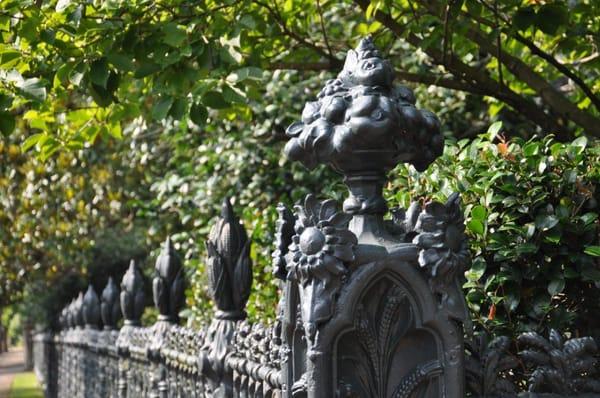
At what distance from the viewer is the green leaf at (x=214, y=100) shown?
17.8 ft

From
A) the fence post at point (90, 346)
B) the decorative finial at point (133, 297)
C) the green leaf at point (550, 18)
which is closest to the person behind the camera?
the green leaf at point (550, 18)

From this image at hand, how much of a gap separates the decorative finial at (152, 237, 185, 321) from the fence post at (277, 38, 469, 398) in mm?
3391

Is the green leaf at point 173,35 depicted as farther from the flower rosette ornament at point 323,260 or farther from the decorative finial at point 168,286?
the flower rosette ornament at point 323,260

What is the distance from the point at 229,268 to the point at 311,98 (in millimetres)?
6227

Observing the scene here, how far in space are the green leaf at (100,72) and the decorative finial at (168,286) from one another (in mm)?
1119

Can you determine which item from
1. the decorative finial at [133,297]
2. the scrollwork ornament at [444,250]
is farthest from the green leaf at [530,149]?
the decorative finial at [133,297]

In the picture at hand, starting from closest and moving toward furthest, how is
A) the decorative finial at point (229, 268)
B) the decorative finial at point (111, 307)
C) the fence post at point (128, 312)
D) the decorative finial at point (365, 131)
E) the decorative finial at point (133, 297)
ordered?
the decorative finial at point (365, 131), the decorative finial at point (229, 268), the fence post at point (128, 312), the decorative finial at point (133, 297), the decorative finial at point (111, 307)

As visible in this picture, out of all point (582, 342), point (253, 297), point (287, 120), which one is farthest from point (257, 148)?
point (582, 342)

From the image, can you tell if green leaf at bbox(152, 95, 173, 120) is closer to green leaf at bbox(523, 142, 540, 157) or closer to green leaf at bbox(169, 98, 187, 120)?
green leaf at bbox(169, 98, 187, 120)

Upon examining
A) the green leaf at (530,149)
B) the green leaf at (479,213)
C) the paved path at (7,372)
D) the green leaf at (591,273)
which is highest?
the green leaf at (530,149)

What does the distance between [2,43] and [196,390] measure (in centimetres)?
218

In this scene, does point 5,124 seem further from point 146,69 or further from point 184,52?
point 184,52

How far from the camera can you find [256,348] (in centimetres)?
329

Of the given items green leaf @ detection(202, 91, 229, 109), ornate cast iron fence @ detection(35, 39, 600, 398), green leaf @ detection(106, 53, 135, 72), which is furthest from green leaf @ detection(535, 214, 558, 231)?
green leaf @ detection(106, 53, 135, 72)
